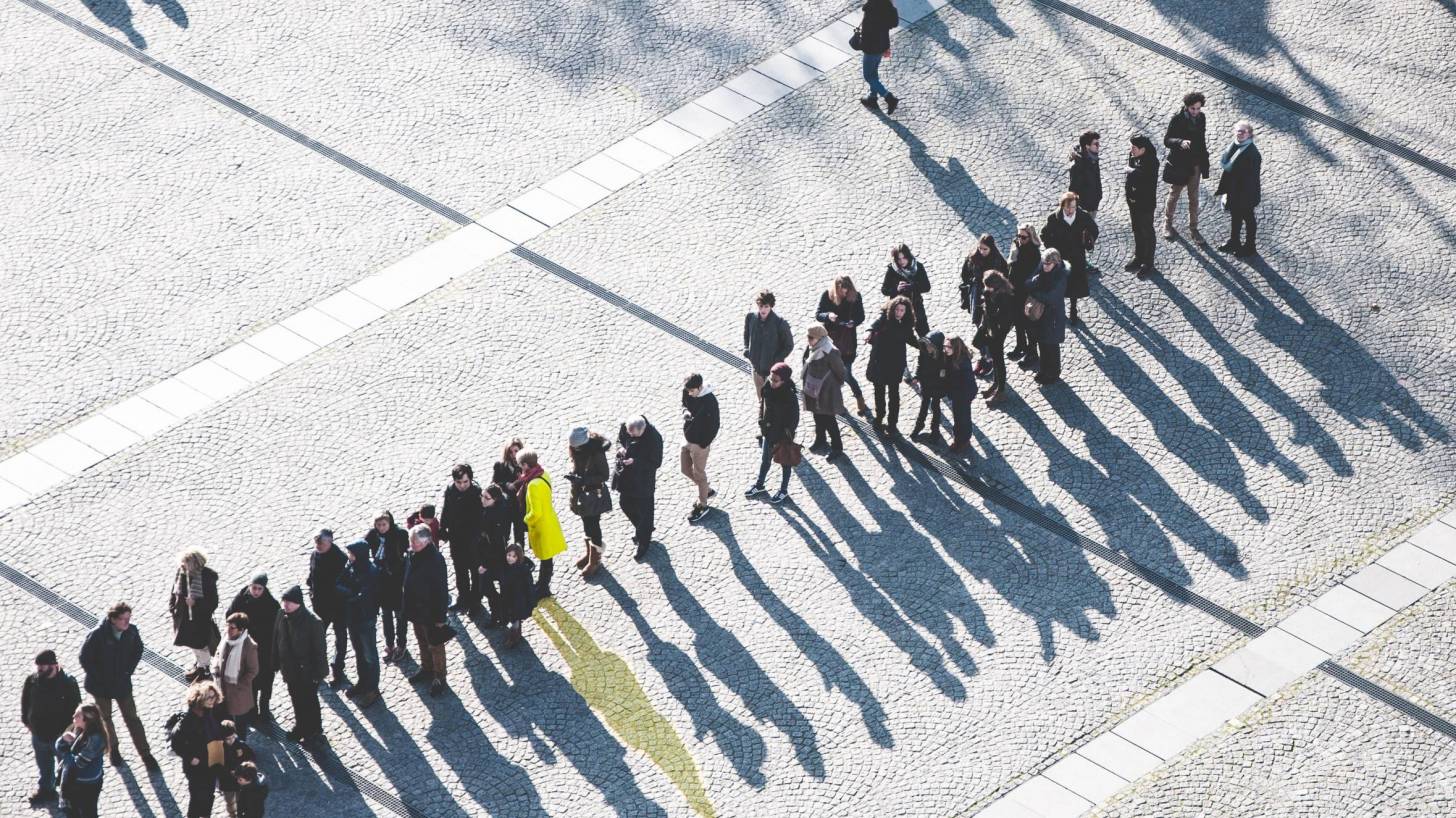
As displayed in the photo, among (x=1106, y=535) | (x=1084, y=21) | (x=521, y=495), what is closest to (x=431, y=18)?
(x=1084, y=21)

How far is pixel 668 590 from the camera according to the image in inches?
600

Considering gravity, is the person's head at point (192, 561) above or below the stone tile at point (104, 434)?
above

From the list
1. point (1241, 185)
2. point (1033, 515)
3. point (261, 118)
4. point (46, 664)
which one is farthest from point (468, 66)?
point (46, 664)

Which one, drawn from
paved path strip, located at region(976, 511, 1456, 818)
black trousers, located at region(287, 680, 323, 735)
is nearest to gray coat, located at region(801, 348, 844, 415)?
paved path strip, located at region(976, 511, 1456, 818)

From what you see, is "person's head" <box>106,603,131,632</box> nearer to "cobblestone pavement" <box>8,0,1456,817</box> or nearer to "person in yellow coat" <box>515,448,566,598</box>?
"cobblestone pavement" <box>8,0,1456,817</box>

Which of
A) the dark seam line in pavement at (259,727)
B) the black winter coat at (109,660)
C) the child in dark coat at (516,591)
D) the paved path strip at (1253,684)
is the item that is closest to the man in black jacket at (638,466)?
the child in dark coat at (516,591)

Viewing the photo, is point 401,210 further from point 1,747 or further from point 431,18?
point 1,747

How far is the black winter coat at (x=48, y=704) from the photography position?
12.9m

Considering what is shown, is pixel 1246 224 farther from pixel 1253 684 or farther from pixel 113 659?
pixel 113 659

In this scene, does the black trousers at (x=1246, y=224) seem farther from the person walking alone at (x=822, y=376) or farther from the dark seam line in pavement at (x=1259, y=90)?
the person walking alone at (x=822, y=376)

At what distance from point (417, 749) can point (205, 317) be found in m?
5.68

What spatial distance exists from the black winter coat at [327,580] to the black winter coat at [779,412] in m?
3.61

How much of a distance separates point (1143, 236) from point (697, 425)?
17.6 ft

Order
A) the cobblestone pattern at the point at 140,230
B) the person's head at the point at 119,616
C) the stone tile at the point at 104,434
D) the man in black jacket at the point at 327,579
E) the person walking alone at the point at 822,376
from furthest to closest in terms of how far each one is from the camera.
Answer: the cobblestone pattern at the point at 140,230 → the stone tile at the point at 104,434 → the person walking alone at the point at 822,376 → the man in black jacket at the point at 327,579 → the person's head at the point at 119,616
